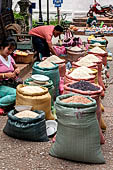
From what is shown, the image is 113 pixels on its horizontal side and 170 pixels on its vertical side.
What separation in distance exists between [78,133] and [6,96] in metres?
1.95

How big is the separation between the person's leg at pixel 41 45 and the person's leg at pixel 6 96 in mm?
3590

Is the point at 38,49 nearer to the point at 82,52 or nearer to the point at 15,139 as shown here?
the point at 82,52

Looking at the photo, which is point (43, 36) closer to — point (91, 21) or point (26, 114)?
point (26, 114)

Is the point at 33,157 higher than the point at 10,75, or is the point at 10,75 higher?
the point at 10,75

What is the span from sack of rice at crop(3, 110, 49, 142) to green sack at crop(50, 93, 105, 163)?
1.64ft

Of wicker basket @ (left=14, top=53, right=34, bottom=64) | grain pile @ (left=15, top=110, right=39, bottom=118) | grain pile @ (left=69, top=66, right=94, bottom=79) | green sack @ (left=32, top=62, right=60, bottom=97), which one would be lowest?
wicker basket @ (left=14, top=53, right=34, bottom=64)

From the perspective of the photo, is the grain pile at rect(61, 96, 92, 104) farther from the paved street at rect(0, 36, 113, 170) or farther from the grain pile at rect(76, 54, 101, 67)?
the grain pile at rect(76, 54, 101, 67)

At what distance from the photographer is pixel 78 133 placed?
145 inches

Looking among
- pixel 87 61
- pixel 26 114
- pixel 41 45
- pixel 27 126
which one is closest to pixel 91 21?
pixel 41 45

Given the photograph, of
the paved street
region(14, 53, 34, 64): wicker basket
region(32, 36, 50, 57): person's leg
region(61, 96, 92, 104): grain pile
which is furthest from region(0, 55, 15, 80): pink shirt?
region(32, 36, 50, 57): person's leg

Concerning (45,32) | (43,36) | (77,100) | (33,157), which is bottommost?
(33,157)

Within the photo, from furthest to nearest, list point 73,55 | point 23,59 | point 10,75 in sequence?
1. point 73,55
2. point 23,59
3. point 10,75

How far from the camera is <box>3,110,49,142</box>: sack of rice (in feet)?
13.7

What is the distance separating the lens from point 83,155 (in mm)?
3727
